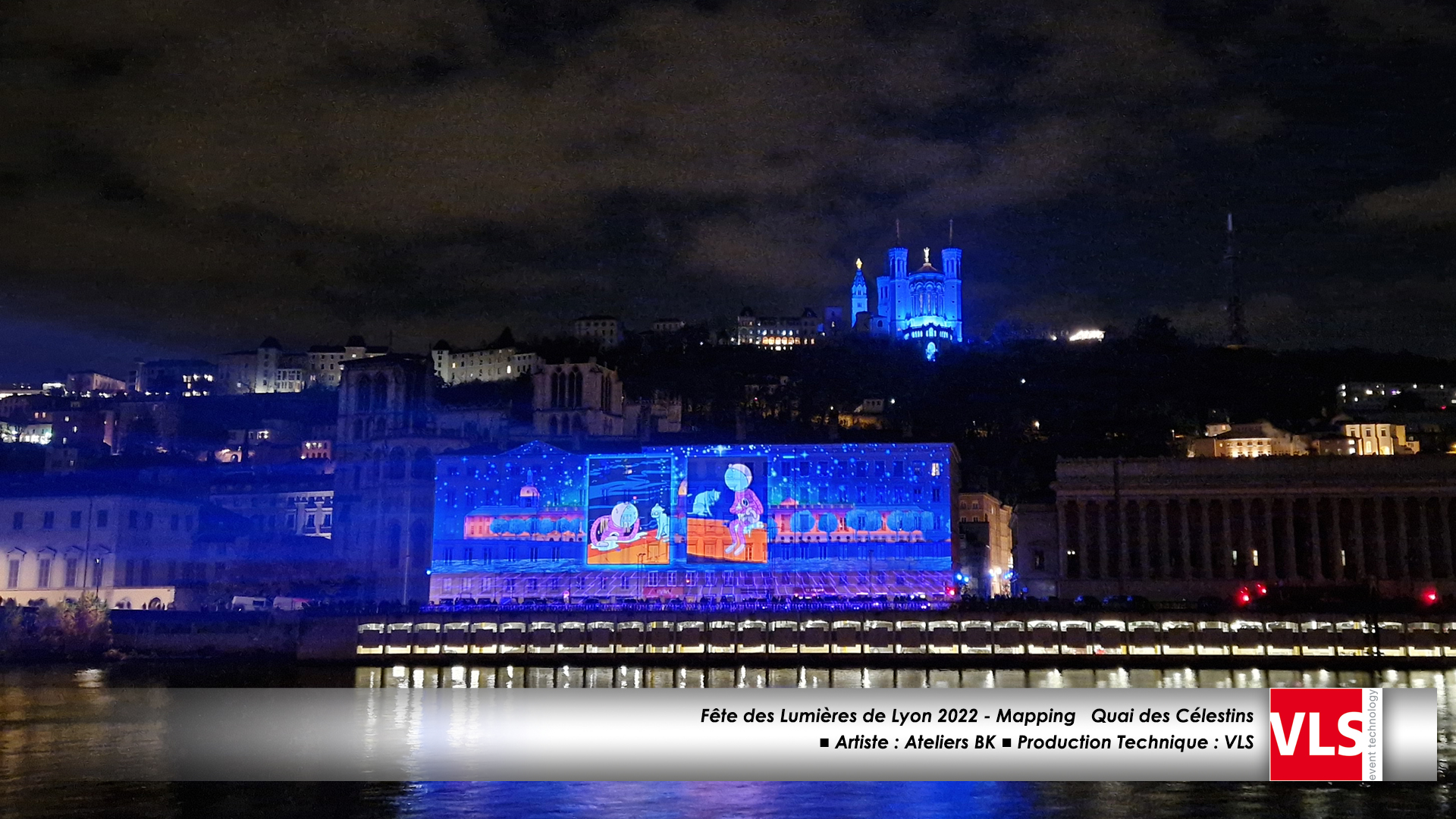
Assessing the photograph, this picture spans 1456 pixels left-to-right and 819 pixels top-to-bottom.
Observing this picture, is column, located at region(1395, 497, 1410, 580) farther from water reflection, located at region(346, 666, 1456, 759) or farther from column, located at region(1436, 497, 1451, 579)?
water reflection, located at region(346, 666, 1456, 759)

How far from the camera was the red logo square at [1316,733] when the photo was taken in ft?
62.1

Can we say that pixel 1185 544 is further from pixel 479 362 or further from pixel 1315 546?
pixel 479 362

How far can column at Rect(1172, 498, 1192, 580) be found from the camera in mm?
76438

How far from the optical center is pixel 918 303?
171625 millimetres

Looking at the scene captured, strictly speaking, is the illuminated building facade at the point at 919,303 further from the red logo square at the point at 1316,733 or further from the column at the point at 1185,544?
the red logo square at the point at 1316,733

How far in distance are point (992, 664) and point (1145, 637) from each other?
27.2 feet

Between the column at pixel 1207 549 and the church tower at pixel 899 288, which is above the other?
the church tower at pixel 899 288

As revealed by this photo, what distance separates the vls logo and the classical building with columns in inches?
2203

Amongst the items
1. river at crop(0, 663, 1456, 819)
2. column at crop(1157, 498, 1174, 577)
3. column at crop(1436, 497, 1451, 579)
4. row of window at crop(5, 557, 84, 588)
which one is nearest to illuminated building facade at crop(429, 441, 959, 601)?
column at crop(1157, 498, 1174, 577)

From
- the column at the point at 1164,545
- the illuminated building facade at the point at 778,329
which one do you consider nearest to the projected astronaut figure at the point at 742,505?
the column at the point at 1164,545

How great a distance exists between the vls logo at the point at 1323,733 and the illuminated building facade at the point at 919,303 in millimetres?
144159

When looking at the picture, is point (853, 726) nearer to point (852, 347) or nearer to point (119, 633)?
point (119, 633)

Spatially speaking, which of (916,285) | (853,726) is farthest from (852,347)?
(853,726)

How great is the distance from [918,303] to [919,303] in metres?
0.15
